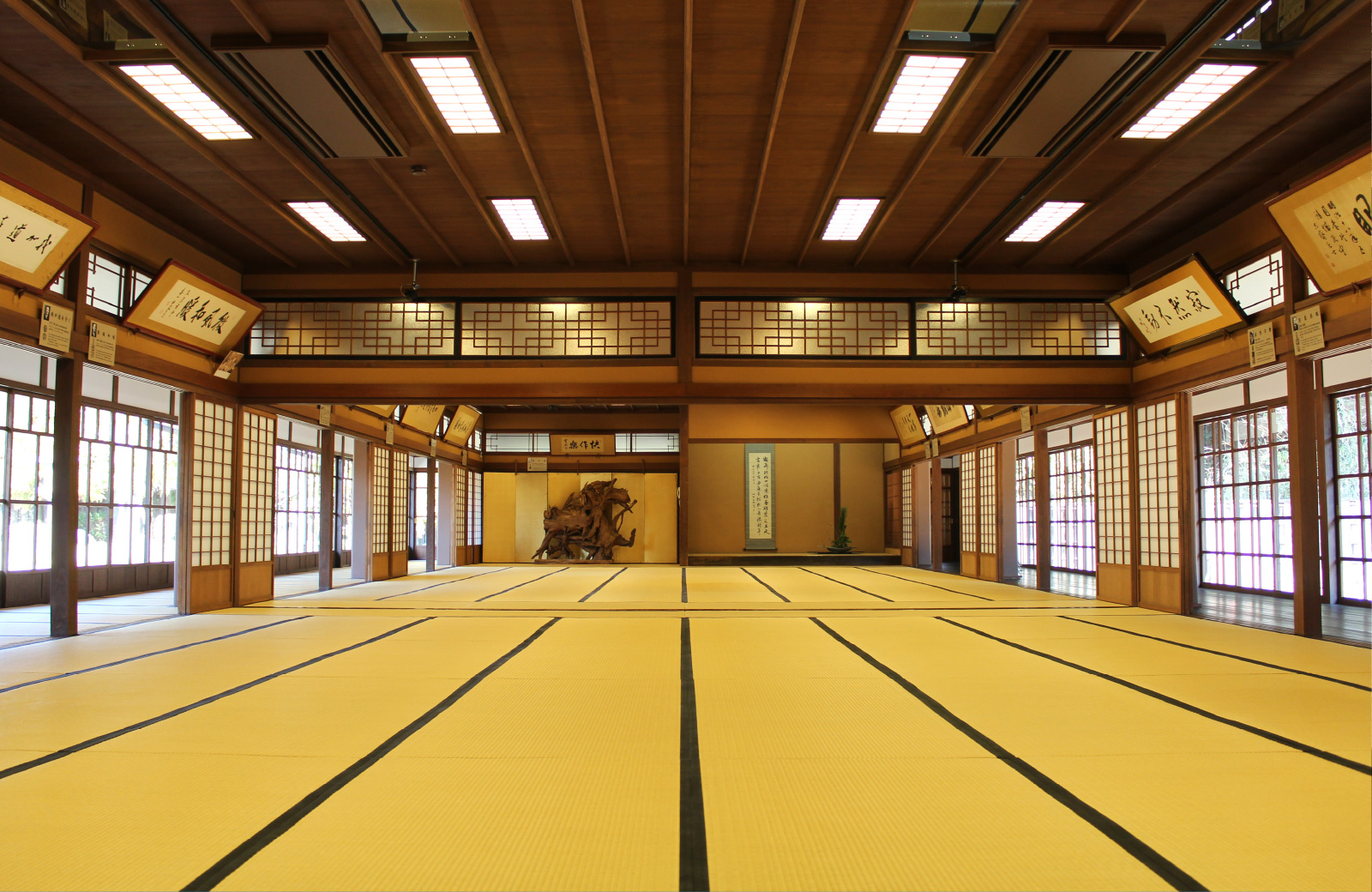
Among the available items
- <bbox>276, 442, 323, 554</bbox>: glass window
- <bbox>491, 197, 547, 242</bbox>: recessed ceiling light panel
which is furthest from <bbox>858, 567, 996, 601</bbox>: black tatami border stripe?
<bbox>276, 442, 323, 554</bbox>: glass window

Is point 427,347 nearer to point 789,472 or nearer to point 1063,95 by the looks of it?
point 1063,95

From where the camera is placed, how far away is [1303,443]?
4910 mm

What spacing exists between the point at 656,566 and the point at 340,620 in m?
7.04

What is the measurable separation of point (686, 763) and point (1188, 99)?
14.2 feet

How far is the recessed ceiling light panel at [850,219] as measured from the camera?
557 cm

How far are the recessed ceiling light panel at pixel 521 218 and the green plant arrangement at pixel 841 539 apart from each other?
8353mm

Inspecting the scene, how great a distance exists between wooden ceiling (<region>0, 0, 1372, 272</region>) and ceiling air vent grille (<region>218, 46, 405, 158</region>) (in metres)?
0.09

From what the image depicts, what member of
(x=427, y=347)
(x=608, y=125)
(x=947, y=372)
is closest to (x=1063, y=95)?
(x=608, y=125)

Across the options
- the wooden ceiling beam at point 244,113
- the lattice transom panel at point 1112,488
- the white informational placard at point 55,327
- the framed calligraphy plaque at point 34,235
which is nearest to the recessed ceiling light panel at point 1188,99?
the lattice transom panel at point 1112,488

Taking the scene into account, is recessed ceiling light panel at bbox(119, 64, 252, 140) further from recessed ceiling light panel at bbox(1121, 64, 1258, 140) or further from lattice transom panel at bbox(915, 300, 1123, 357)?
lattice transom panel at bbox(915, 300, 1123, 357)

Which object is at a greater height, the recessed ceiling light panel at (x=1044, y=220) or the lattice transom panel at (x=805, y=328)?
the recessed ceiling light panel at (x=1044, y=220)

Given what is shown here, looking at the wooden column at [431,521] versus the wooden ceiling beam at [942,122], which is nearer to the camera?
the wooden ceiling beam at [942,122]

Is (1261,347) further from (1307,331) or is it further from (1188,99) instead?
(1188,99)

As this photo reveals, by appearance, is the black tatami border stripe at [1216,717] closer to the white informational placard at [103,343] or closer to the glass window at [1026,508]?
the white informational placard at [103,343]
